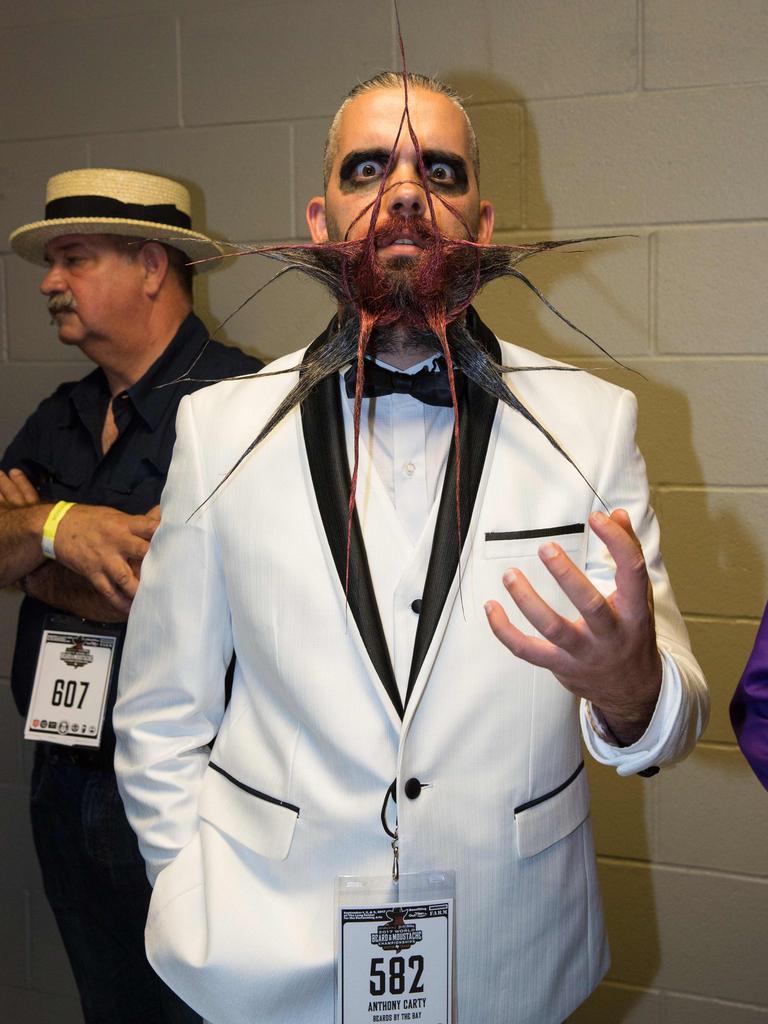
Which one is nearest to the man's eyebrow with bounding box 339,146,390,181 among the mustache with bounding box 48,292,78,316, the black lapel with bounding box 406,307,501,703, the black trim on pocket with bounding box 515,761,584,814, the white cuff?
the black lapel with bounding box 406,307,501,703

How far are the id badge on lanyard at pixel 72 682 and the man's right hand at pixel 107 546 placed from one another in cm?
13

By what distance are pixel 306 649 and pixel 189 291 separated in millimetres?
1251

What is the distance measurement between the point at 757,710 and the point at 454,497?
1.48 feet

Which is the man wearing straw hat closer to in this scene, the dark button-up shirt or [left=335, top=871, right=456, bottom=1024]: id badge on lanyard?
the dark button-up shirt

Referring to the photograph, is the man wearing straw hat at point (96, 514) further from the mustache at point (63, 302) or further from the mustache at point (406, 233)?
the mustache at point (406, 233)

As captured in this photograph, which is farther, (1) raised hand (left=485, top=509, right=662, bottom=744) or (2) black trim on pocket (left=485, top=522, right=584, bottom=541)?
(2) black trim on pocket (left=485, top=522, right=584, bottom=541)

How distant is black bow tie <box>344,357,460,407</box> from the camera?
53.9 inches

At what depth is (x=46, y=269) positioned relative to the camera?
2553mm

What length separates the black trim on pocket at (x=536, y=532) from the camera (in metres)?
1.31

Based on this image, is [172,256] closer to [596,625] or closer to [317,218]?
[317,218]

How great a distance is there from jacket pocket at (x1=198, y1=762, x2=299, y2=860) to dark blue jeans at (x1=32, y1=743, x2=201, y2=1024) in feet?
2.22

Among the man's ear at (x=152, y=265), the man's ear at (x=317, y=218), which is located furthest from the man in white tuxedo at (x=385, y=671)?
the man's ear at (x=152, y=265)

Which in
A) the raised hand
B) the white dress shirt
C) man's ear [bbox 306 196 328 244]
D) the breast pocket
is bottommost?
the raised hand

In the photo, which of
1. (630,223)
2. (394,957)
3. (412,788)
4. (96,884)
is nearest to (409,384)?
(412,788)
